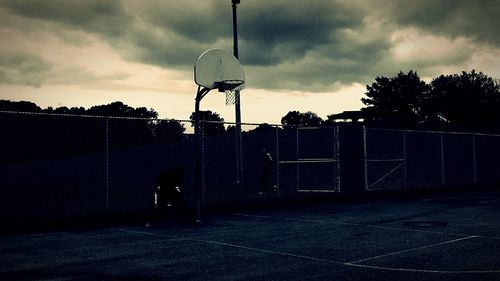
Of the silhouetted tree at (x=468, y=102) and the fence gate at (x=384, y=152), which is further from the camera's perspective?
the silhouetted tree at (x=468, y=102)

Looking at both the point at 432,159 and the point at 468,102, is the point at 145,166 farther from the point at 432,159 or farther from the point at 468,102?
the point at 468,102

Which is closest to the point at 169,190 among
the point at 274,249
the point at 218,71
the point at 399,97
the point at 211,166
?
the point at 218,71

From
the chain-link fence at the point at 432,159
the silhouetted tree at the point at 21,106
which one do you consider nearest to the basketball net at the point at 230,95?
the chain-link fence at the point at 432,159

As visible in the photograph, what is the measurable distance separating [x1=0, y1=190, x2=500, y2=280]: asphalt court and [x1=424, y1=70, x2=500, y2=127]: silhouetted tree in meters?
59.0

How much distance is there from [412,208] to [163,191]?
8.25m

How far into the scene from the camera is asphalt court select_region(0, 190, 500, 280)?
660cm

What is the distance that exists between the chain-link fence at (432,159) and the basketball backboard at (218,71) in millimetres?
13328

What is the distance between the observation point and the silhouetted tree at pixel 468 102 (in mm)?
68125

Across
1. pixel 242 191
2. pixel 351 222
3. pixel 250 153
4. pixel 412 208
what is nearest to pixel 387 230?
pixel 351 222

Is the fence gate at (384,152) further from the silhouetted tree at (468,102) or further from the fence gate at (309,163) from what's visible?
the silhouetted tree at (468,102)

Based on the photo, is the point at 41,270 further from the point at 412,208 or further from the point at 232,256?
the point at 412,208

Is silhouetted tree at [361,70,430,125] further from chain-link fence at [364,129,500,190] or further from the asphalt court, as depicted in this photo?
the asphalt court

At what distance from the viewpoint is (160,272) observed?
6727 millimetres

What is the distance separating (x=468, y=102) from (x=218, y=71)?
68822 millimetres
